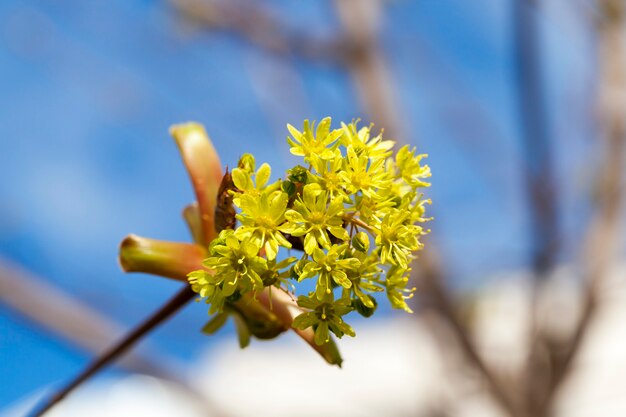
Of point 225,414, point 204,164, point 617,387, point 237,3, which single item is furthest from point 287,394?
point 204,164

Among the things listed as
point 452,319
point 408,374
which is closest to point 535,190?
point 452,319

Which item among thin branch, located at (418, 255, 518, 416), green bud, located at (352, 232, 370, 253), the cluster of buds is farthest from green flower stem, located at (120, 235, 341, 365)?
thin branch, located at (418, 255, 518, 416)

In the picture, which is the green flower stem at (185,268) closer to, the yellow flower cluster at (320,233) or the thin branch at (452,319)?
the yellow flower cluster at (320,233)

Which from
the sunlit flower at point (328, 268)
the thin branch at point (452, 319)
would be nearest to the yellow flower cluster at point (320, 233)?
the sunlit flower at point (328, 268)

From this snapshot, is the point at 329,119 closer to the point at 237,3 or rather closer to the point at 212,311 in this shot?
the point at 212,311

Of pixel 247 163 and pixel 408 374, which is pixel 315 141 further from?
pixel 408 374
